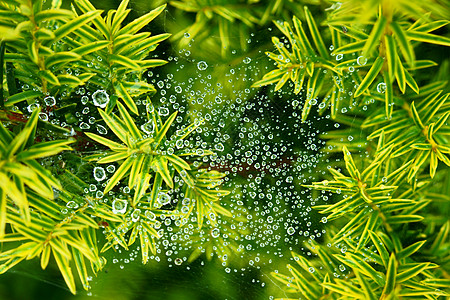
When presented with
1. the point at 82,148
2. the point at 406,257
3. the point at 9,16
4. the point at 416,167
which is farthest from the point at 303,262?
the point at 9,16

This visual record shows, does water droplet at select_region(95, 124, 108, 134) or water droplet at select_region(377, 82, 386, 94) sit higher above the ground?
water droplet at select_region(95, 124, 108, 134)

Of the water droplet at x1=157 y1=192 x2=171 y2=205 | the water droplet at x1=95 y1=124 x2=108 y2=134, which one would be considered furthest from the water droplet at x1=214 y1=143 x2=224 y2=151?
the water droplet at x1=95 y1=124 x2=108 y2=134

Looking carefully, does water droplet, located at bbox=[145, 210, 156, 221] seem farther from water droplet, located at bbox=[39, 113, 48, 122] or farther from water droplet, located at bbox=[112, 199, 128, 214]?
water droplet, located at bbox=[39, 113, 48, 122]

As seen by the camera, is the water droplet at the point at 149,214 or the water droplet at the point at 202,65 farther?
the water droplet at the point at 202,65

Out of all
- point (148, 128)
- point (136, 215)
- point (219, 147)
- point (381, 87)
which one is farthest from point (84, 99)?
point (381, 87)

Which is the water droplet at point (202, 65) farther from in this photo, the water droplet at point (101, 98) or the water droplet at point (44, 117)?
the water droplet at point (44, 117)

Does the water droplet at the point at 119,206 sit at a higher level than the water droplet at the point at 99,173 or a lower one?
lower

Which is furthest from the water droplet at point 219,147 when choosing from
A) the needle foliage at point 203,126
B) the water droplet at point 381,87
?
the water droplet at point 381,87

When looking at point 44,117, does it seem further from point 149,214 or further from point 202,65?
point 202,65

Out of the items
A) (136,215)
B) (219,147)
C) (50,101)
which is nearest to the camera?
(50,101)

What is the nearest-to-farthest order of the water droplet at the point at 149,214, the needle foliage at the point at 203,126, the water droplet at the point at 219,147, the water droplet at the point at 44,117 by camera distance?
the needle foliage at the point at 203,126 < the water droplet at the point at 44,117 < the water droplet at the point at 149,214 < the water droplet at the point at 219,147

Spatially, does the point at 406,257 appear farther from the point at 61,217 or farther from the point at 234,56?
the point at 61,217
